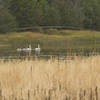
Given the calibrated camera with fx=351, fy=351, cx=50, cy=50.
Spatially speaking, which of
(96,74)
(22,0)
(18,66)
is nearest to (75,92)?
(96,74)

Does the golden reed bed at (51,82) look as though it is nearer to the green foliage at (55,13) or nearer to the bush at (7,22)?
the bush at (7,22)

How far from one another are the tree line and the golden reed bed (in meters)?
38.1

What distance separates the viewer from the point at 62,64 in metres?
5.75

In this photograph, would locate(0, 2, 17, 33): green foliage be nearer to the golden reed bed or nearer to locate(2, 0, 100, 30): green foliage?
locate(2, 0, 100, 30): green foliage

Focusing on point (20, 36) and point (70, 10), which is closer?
point (20, 36)

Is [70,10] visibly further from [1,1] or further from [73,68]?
[73,68]

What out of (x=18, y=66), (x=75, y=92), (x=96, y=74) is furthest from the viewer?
(x=18, y=66)

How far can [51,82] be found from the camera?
194 inches

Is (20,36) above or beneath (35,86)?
beneath

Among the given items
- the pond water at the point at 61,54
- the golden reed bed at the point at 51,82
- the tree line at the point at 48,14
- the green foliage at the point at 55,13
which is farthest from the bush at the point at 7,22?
the golden reed bed at the point at 51,82

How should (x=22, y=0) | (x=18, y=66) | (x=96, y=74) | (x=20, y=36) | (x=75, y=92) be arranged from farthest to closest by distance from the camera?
(x=22, y=0) < (x=20, y=36) < (x=18, y=66) < (x=96, y=74) < (x=75, y=92)

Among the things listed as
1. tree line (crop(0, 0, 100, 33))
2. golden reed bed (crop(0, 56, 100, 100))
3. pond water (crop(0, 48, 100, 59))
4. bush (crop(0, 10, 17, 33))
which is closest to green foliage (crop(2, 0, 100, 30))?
tree line (crop(0, 0, 100, 33))

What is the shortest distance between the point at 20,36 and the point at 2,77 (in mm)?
33964

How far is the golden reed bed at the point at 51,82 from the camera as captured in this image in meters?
4.66
